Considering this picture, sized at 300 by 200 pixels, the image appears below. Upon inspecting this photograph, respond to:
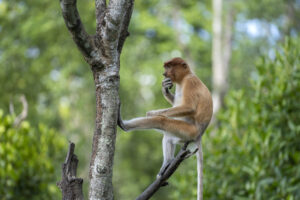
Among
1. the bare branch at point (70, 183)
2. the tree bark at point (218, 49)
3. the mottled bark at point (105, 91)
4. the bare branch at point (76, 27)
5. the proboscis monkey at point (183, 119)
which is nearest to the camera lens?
the bare branch at point (76, 27)

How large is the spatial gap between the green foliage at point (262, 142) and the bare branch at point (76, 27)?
3042mm

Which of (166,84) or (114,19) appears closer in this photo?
(114,19)

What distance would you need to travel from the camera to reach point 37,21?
13.5m

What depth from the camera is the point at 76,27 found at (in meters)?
2.08

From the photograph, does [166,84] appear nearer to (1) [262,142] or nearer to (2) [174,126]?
(2) [174,126]

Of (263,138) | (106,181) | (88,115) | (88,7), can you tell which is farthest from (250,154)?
(88,7)

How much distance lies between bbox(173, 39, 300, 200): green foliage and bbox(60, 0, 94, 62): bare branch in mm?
3042

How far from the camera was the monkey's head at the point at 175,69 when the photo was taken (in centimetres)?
352

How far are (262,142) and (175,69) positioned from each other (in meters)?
1.90

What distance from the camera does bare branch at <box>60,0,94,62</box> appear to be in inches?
78.6

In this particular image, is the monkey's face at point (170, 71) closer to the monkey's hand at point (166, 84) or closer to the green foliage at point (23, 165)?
the monkey's hand at point (166, 84)

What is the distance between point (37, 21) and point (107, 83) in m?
12.0

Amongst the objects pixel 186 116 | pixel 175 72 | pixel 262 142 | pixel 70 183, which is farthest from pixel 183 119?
pixel 262 142

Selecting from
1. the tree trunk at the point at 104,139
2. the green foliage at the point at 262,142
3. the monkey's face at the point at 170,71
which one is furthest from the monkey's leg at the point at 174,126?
the green foliage at the point at 262,142
